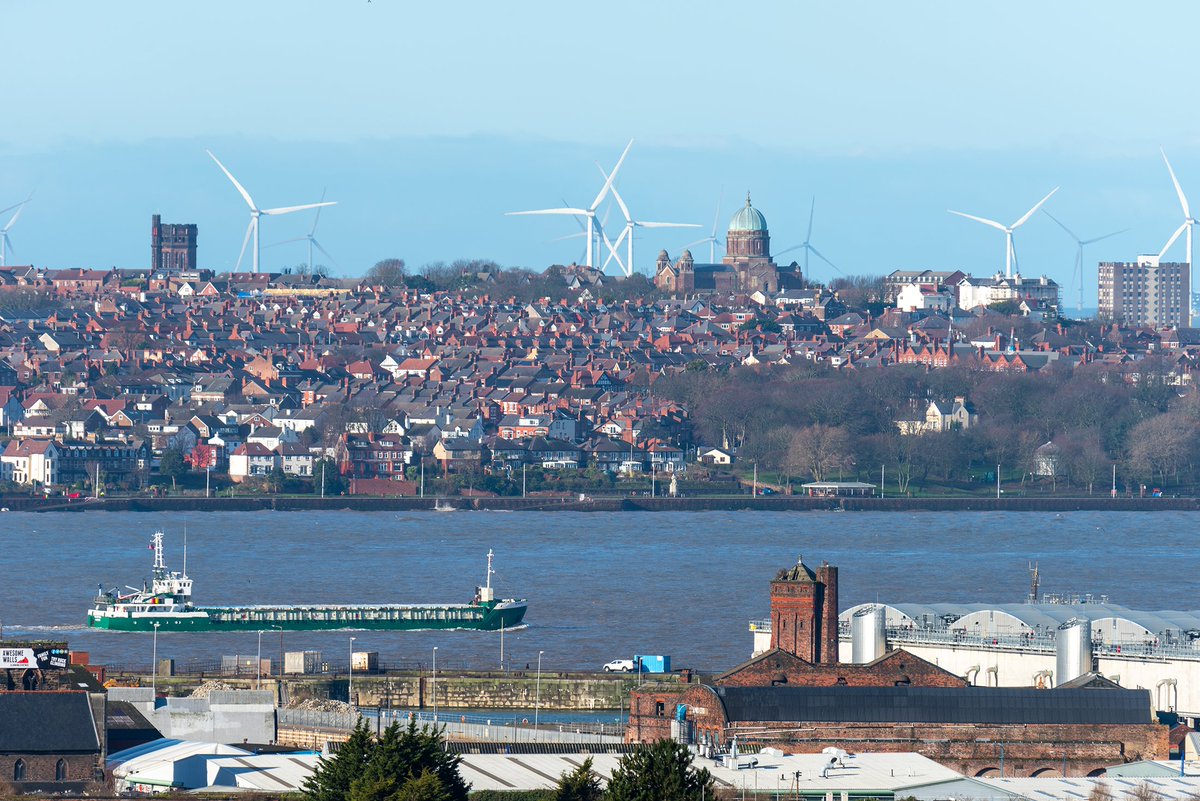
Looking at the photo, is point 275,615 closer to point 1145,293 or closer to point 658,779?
point 658,779

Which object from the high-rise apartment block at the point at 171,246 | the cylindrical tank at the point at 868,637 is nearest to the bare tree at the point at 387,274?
the high-rise apartment block at the point at 171,246

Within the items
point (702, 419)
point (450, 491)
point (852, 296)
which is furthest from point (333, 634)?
point (852, 296)

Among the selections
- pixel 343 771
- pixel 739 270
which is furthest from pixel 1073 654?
pixel 739 270

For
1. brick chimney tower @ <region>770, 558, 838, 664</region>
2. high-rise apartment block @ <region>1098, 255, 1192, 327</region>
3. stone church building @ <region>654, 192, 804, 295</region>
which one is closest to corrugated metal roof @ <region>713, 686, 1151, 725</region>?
brick chimney tower @ <region>770, 558, 838, 664</region>

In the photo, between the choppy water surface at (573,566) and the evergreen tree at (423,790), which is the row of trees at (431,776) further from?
the choppy water surface at (573,566)

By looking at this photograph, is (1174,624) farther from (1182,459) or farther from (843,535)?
(1182,459)
